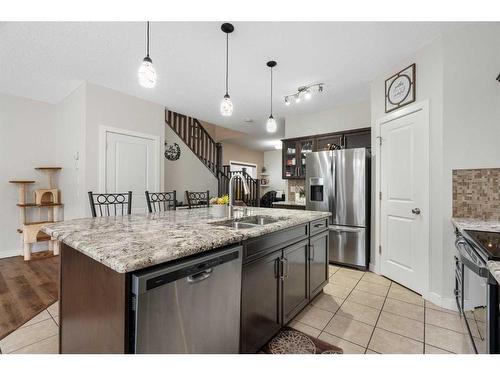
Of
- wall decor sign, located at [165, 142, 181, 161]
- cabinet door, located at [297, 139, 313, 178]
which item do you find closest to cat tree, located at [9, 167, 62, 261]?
wall decor sign, located at [165, 142, 181, 161]

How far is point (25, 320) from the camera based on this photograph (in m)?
2.01

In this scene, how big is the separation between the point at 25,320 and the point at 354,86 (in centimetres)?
456

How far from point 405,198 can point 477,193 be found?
2.01 feet

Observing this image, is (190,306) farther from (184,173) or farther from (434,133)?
(184,173)

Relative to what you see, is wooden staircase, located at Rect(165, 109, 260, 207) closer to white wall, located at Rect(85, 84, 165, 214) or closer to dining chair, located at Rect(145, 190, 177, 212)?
white wall, located at Rect(85, 84, 165, 214)

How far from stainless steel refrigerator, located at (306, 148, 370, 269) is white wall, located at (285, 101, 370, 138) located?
1031 millimetres

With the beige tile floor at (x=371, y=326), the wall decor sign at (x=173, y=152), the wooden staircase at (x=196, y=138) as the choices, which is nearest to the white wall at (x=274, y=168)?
the wooden staircase at (x=196, y=138)

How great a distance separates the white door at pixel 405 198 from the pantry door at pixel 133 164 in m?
3.57

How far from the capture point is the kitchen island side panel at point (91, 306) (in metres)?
0.93

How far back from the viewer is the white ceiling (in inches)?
86.7

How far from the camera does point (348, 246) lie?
3.33 metres

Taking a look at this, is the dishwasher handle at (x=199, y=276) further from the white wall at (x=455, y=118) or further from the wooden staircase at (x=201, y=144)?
the wooden staircase at (x=201, y=144)
